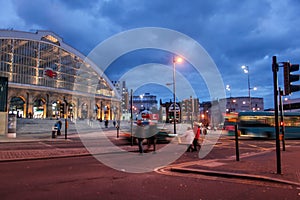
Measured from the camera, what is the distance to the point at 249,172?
8.13m

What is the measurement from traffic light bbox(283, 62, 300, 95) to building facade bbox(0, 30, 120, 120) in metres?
52.1

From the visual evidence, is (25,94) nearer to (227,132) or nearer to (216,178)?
(227,132)

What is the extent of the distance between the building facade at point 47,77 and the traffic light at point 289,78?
5211 centimetres

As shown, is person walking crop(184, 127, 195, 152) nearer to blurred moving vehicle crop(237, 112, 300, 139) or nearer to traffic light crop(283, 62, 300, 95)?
traffic light crop(283, 62, 300, 95)

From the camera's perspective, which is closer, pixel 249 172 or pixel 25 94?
pixel 249 172

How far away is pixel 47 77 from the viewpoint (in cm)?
7056

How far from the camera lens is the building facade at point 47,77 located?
6253 cm

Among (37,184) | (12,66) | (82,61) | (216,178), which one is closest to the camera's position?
(37,184)

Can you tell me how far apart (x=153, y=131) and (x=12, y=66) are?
190ft

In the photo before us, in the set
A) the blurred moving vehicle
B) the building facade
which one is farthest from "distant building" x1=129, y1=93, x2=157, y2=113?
the blurred moving vehicle

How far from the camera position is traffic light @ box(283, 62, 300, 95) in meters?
8.44

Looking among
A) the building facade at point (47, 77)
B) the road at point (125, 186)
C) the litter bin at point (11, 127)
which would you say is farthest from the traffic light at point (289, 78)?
the building facade at point (47, 77)

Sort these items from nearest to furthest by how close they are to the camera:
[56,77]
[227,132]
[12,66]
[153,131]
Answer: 1. [153,131]
2. [227,132]
3. [12,66]
4. [56,77]

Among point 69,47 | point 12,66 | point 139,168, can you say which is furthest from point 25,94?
point 139,168
